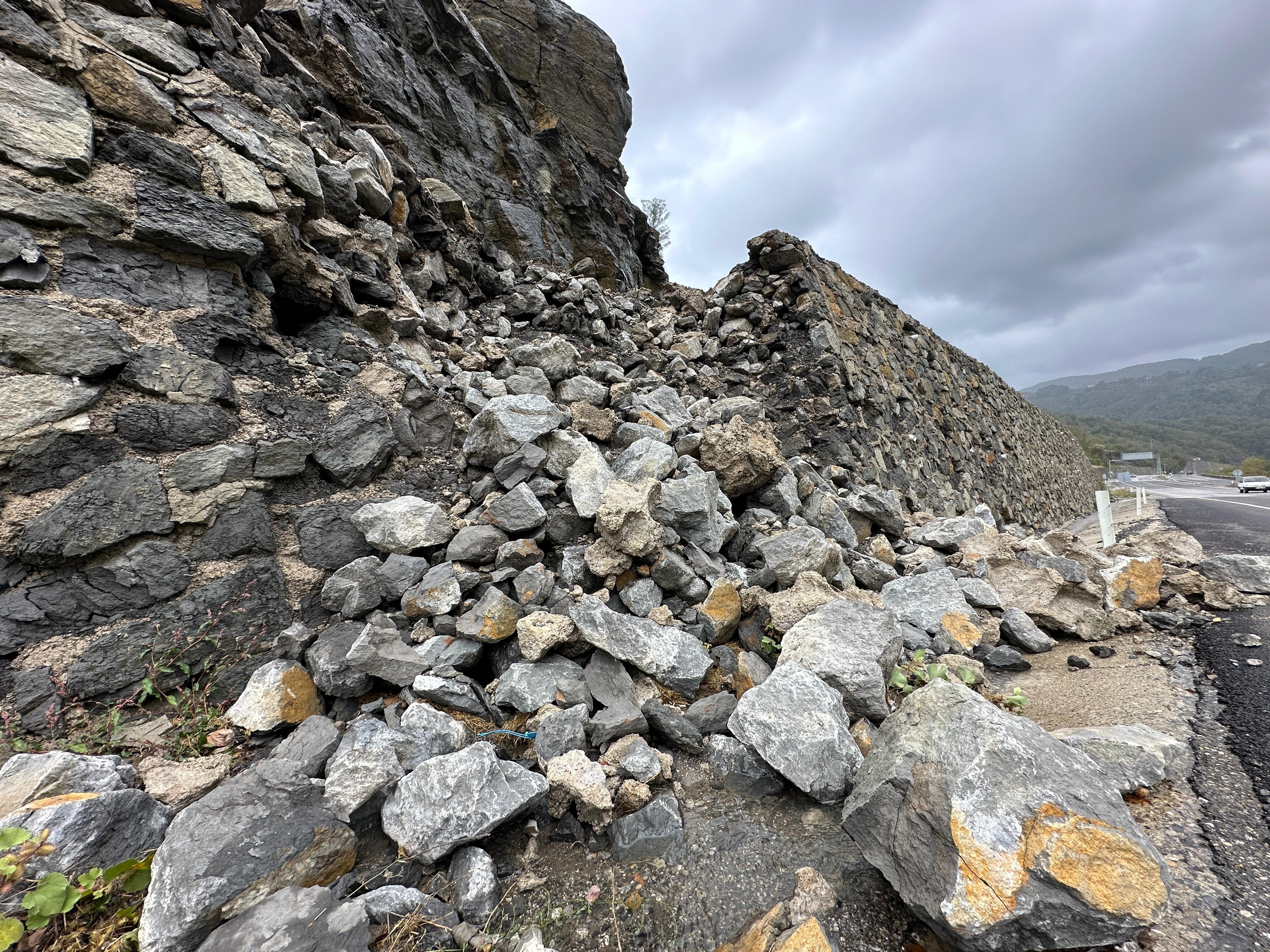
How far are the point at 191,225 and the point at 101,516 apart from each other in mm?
2053

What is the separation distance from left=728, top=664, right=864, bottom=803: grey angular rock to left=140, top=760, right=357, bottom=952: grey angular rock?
6.18 ft

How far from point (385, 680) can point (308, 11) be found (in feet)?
29.9

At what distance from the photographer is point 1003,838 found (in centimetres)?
143

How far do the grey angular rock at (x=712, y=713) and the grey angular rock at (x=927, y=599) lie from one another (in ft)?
5.35

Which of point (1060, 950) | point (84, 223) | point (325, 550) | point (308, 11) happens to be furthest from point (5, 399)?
point (308, 11)

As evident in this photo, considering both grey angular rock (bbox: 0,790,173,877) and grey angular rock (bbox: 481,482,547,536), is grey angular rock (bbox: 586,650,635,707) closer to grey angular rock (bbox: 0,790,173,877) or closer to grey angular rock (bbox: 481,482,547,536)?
grey angular rock (bbox: 481,482,547,536)

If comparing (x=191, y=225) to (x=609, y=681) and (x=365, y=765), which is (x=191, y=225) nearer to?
(x=365, y=765)

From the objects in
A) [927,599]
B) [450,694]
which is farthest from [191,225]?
[927,599]

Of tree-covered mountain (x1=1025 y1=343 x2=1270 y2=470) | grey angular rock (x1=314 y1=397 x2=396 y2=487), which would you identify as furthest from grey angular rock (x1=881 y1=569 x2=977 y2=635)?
tree-covered mountain (x1=1025 y1=343 x2=1270 y2=470)

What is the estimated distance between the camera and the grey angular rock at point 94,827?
167cm

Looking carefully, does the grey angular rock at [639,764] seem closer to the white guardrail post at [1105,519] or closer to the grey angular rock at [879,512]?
the grey angular rock at [879,512]

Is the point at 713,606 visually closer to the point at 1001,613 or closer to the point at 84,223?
the point at 1001,613

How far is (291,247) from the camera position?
12.4ft

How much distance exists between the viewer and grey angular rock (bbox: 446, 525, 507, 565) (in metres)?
3.25
